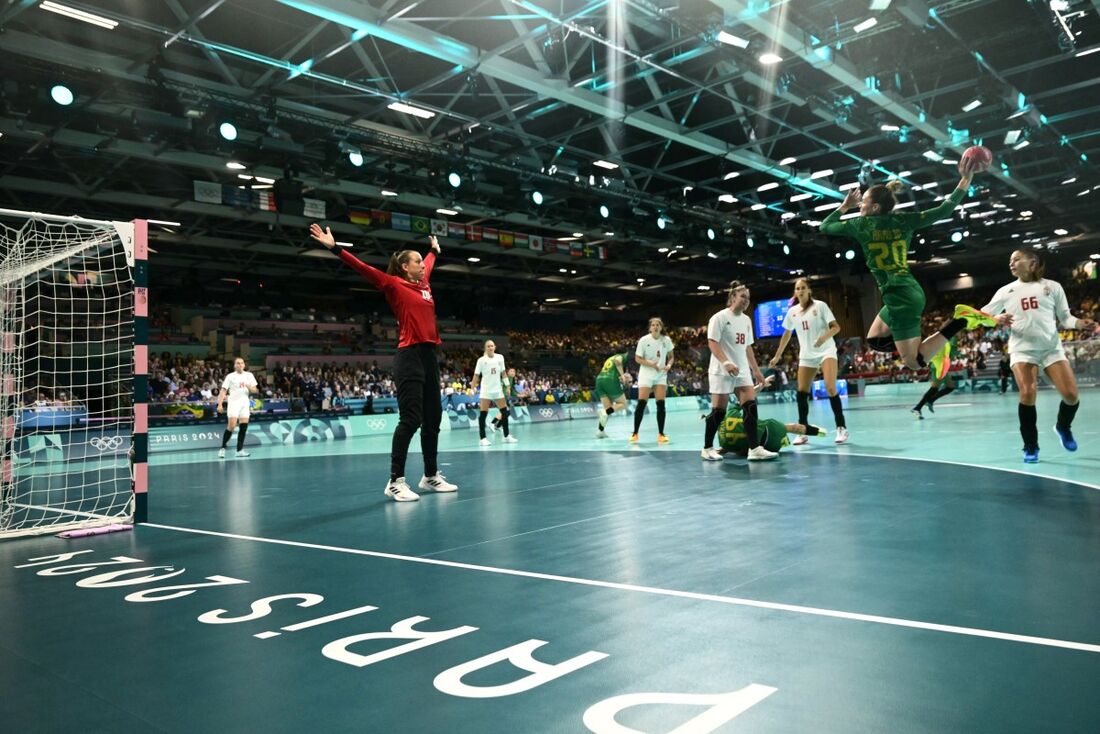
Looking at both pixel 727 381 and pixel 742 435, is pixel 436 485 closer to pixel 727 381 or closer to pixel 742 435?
pixel 727 381

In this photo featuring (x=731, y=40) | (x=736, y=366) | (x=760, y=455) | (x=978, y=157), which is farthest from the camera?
(x=731, y=40)

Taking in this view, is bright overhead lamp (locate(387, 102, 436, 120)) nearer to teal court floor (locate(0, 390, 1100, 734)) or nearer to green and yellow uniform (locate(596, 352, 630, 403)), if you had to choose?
green and yellow uniform (locate(596, 352, 630, 403))

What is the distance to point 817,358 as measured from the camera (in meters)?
8.88

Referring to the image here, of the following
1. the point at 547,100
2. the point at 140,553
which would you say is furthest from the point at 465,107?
the point at 140,553

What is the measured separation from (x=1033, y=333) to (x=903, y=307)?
1311mm

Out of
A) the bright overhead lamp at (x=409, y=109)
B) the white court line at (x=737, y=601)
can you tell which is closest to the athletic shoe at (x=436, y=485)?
the white court line at (x=737, y=601)

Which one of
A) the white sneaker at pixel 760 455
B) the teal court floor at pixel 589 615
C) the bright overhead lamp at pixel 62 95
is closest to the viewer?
the teal court floor at pixel 589 615

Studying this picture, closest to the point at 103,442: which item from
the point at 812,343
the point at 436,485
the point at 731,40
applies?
the point at 436,485

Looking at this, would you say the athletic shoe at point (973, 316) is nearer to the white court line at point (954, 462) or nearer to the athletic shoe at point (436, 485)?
the white court line at point (954, 462)

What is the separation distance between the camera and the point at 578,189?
60.9 ft

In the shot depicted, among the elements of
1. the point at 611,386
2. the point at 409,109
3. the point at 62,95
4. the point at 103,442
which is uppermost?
the point at 409,109

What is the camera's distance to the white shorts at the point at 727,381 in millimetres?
7332

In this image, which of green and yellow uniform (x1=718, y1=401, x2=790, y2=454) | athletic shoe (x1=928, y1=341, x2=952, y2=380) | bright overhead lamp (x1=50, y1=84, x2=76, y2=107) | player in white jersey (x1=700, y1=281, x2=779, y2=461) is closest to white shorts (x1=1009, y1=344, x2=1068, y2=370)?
athletic shoe (x1=928, y1=341, x2=952, y2=380)

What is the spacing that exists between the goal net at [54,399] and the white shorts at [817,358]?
7.18 m
